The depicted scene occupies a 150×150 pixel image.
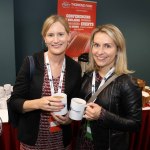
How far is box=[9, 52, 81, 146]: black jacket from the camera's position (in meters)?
1.29

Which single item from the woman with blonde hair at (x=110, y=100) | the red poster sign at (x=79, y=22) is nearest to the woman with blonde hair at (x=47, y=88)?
the woman with blonde hair at (x=110, y=100)

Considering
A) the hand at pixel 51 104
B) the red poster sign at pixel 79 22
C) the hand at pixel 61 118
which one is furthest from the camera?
the red poster sign at pixel 79 22

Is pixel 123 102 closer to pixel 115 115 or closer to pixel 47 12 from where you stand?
pixel 115 115

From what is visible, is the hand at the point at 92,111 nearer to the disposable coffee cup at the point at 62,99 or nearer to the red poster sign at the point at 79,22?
the disposable coffee cup at the point at 62,99

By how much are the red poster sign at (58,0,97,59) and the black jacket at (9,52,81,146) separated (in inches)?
90.6

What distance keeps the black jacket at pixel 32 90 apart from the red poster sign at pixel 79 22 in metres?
2.30

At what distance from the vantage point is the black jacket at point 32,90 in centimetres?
129

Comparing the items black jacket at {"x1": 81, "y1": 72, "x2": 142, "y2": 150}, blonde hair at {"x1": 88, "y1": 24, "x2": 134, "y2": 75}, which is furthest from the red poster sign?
black jacket at {"x1": 81, "y1": 72, "x2": 142, "y2": 150}

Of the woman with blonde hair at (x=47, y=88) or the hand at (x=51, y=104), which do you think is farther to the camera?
the woman with blonde hair at (x=47, y=88)

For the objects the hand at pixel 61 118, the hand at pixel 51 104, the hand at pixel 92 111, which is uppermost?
the hand at pixel 51 104

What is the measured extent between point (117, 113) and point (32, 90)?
53 centimetres

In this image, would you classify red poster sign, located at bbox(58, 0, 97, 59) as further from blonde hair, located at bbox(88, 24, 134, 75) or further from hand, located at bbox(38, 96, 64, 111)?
hand, located at bbox(38, 96, 64, 111)

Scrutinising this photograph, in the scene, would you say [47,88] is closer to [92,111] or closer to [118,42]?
[92,111]

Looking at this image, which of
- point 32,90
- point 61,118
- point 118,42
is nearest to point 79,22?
point 118,42
